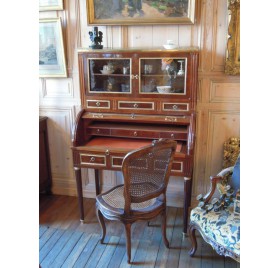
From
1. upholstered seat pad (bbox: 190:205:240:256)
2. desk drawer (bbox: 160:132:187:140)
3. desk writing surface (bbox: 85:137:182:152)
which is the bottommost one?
upholstered seat pad (bbox: 190:205:240:256)

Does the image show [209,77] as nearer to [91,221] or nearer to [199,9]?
[199,9]

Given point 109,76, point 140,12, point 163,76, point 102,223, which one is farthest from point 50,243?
point 140,12

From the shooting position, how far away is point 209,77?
2344 millimetres

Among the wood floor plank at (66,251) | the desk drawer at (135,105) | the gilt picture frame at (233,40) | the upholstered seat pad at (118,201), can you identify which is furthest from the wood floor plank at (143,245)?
the gilt picture frame at (233,40)

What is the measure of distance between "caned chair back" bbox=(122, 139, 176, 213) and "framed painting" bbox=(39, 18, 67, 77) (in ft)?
4.40

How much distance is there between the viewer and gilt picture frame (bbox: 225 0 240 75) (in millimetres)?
2109

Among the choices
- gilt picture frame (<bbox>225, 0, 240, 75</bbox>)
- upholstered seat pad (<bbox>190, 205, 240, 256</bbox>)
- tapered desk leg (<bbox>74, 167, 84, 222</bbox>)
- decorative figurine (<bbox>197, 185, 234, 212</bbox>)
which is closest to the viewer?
upholstered seat pad (<bbox>190, 205, 240, 256</bbox>)

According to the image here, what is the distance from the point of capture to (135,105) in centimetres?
229

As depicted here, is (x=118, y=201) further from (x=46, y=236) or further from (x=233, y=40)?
(x=233, y=40)

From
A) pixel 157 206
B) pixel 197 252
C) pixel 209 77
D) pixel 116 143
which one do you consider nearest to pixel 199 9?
pixel 209 77

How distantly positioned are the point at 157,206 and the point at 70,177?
4.22ft

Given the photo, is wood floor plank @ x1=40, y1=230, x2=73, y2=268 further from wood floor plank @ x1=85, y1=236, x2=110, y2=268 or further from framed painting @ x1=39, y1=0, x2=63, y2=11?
framed painting @ x1=39, y1=0, x2=63, y2=11

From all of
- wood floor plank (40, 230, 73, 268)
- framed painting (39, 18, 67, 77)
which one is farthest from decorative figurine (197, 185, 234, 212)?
framed painting (39, 18, 67, 77)

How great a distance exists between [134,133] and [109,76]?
0.53 metres
